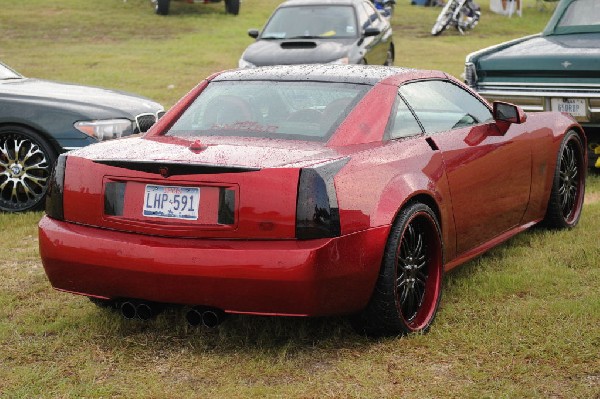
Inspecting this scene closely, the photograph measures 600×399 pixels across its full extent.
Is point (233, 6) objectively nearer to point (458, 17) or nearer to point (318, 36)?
point (458, 17)

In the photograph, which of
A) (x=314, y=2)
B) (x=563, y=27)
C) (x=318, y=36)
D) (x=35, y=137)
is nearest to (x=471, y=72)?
(x=563, y=27)

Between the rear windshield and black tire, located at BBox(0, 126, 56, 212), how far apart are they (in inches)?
113

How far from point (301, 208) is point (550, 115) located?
3.20m

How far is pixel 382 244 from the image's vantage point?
463 cm

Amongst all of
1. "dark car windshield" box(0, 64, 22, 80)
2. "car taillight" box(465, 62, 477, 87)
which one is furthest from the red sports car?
"car taillight" box(465, 62, 477, 87)

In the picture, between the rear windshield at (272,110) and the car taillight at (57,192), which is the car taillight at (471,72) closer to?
the rear windshield at (272,110)

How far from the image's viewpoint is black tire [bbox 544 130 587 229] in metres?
6.95

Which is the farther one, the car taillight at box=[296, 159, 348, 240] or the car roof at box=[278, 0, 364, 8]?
the car roof at box=[278, 0, 364, 8]

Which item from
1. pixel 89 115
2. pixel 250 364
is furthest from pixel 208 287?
pixel 89 115

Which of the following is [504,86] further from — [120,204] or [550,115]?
[120,204]

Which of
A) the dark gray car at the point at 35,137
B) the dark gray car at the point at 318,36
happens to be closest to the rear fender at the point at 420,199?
the dark gray car at the point at 35,137

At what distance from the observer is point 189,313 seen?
4.64 meters

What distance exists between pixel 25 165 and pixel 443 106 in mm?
3673

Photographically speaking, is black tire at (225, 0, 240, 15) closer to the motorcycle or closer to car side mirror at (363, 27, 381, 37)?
the motorcycle
